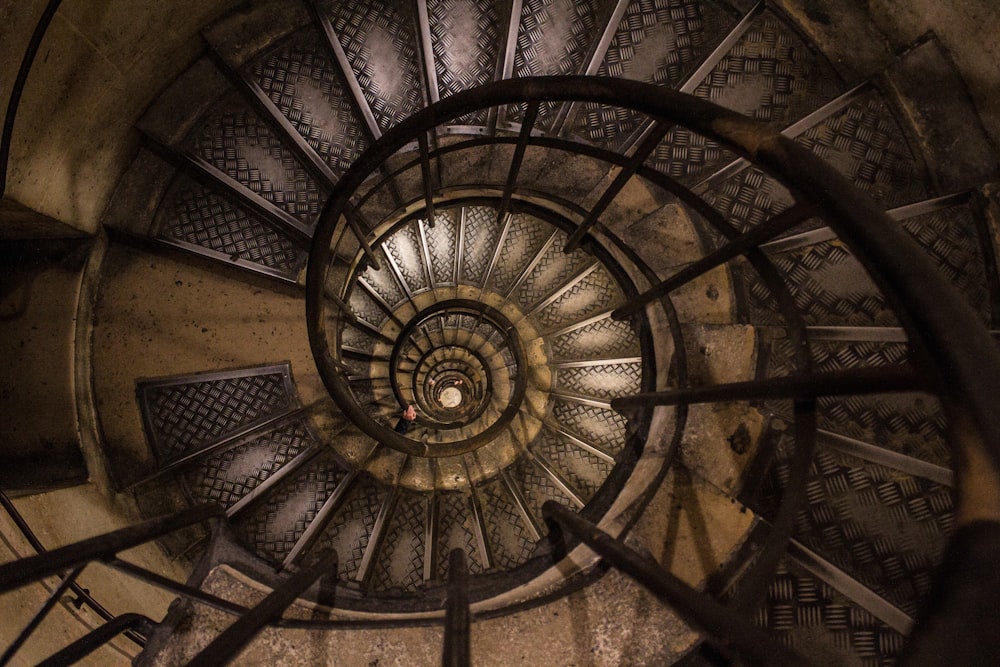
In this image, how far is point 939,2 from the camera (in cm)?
313

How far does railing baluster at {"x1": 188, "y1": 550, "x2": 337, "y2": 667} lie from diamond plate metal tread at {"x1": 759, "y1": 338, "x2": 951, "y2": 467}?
2788 millimetres

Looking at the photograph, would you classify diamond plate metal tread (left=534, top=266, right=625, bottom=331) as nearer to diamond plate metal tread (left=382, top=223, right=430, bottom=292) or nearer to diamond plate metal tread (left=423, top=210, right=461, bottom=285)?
diamond plate metal tread (left=423, top=210, right=461, bottom=285)

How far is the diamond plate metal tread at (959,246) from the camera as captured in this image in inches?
117

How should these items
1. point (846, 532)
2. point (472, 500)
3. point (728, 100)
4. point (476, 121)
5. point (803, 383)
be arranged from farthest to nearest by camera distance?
1. point (472, 500)
2. point (476, 121)
3. point (728, 100)
4. point (846, 532)
5. point (803, 383)

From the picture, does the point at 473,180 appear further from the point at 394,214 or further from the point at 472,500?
the point at 472,500

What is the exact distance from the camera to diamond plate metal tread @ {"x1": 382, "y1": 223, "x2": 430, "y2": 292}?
589cm

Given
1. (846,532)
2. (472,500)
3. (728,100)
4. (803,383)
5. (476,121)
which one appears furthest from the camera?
(472,500)

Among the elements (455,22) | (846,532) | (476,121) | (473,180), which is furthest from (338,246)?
(846,532)

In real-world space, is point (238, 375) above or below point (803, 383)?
above

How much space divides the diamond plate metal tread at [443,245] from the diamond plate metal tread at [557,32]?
6.23 ft

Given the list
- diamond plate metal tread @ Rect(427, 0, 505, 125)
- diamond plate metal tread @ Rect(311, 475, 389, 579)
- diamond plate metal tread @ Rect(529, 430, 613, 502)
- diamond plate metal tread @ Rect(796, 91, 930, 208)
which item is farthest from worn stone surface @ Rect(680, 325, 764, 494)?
diamond plate metal tread @ Rect(311, 475, 389, 579)

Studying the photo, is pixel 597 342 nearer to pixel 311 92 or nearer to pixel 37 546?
pixel 311 92

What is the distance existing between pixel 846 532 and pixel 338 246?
4.25 meters

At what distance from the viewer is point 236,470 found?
14.2ft
